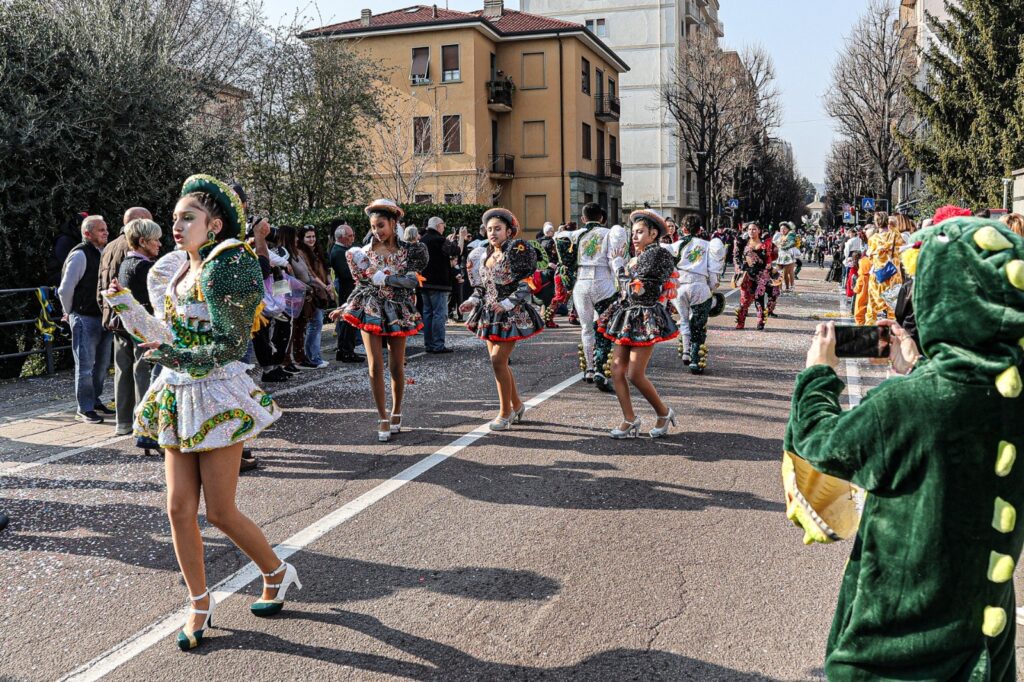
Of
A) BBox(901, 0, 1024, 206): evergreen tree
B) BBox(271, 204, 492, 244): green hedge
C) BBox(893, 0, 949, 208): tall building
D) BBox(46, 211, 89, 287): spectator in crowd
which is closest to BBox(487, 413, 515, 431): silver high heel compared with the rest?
BBox(46, 211, 89, 287): spectator in crowd

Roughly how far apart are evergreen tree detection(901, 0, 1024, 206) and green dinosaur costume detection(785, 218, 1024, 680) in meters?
22.4

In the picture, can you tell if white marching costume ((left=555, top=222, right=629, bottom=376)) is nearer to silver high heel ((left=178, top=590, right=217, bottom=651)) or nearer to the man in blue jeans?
the man in blue jeans

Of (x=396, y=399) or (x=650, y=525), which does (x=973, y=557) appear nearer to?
(x=650, y=525)

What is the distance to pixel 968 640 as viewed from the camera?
2.09m

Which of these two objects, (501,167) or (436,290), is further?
(501,167)

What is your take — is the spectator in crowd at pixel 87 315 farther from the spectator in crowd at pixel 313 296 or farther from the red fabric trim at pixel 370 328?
the spectator in crowd at pixel 313 296

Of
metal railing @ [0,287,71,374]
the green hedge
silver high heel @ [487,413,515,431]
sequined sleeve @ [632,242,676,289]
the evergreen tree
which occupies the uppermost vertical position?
the evergreen tree

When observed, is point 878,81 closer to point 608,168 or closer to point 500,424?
point 608,168

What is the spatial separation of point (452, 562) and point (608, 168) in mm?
46902

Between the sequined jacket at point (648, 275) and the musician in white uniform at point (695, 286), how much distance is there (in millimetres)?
3746

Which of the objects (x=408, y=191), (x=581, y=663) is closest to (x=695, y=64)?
(x=408, y=191)

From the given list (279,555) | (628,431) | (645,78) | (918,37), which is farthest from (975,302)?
(645,78)

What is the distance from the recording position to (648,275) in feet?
26.3

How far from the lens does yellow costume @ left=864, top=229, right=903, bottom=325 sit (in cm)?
1216
